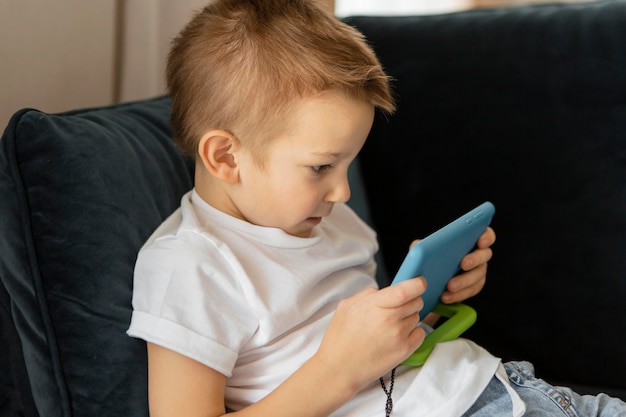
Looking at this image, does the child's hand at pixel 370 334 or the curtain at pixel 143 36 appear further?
the curtain at pixel 143 36

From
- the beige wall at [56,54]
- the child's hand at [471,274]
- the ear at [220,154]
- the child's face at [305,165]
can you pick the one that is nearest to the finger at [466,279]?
the child's hand at [471,274]

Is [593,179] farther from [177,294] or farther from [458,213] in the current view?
Answer: [177,294]

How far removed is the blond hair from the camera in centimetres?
94

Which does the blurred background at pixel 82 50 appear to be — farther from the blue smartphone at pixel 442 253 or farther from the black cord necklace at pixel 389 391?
the black cord necklace at pixel 389 391

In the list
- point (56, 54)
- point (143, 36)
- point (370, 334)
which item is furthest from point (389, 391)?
point (143, 36)

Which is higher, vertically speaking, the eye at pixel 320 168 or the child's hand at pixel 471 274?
the eye at pixel 320 168

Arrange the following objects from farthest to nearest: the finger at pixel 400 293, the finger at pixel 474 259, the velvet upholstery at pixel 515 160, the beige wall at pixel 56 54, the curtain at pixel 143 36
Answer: the curtain at pixel 143 36 < the velvet upholstery at pixel 515 160 < the beige wall at pixel 56 54 < the finger at pixel 474 259 < the finger at pixel 400 293

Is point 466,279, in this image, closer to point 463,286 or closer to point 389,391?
point 463,286

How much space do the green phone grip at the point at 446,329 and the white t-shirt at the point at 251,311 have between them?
11 millimetres

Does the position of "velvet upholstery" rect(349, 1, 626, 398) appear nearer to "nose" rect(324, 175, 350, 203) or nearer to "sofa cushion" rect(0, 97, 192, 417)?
"nose" rect(324, 175, 350, 203)

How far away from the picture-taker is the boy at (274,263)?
879 millimetres

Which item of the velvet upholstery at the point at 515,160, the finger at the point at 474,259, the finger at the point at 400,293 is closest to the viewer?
the finger at the point at 400,293

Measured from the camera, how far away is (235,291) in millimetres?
923

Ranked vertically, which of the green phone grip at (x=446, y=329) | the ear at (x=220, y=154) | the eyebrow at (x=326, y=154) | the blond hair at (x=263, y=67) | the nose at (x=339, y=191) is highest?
the blond hair at (x=263, y=67)
